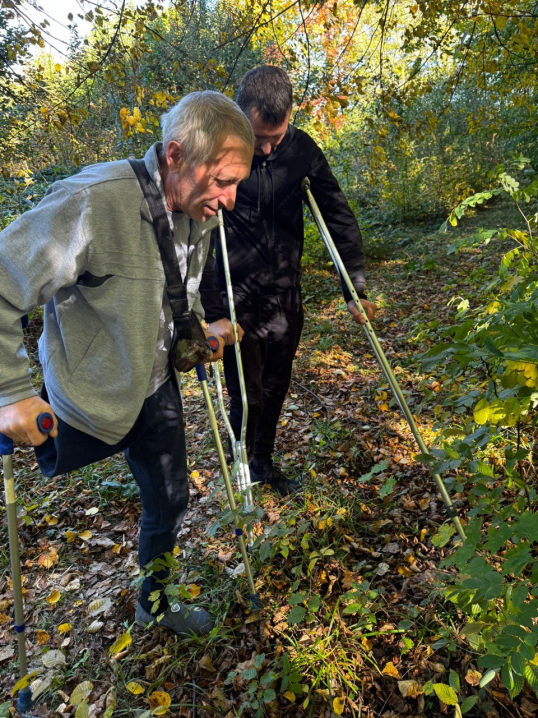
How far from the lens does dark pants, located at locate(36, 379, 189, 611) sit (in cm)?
184

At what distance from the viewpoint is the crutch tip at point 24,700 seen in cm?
207

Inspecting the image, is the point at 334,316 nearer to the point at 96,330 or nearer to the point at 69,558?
the point at 69,558

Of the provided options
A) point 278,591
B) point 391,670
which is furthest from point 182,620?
point 391,670

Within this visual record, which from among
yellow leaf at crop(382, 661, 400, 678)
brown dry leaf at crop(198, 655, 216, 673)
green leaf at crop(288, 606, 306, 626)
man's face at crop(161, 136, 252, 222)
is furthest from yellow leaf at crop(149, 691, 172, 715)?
man's face at crop(161, 136, 252, 222)

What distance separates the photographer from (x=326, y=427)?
429 centimetres

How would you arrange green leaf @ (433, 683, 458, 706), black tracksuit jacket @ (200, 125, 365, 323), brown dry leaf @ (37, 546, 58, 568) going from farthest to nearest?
brown dry leaf @ (37, 546, 58, 568), black tracksuit jacket @ (200, 125, 365, 323), green leaf @ (433, 683, 458, 706)

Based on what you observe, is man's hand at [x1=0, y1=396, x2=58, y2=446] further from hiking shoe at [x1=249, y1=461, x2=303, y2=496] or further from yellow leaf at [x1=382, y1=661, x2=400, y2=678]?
hiking shoe at [x1=249, y1=461, x2=303, y2=496]

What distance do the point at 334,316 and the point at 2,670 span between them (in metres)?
5.94

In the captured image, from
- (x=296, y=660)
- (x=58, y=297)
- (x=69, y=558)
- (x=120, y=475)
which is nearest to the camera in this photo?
(x=58, y=297)

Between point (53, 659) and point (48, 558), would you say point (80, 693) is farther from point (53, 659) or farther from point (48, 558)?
point (48, 558)

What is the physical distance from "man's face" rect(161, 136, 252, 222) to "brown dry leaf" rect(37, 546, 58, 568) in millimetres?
2626

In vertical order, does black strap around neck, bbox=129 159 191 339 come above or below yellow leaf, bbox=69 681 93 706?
above

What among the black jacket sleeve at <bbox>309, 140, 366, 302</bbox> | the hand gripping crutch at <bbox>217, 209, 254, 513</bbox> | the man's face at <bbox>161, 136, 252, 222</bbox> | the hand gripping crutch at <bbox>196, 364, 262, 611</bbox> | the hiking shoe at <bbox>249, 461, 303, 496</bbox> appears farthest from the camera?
the hiking shoe at <bbox>249, 461, 303, 496</bbox>

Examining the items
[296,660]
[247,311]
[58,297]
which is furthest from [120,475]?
[58,297]
